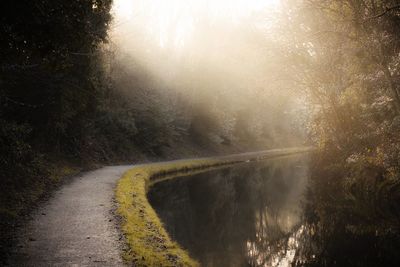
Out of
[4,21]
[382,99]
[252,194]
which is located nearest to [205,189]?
[252,194]

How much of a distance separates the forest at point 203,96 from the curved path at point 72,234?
0.91 meters

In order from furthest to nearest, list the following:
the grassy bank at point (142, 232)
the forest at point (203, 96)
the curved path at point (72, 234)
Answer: the forest at point (203, 96), the grassy bank at point (142, 232), the curved path at point (72, 234)

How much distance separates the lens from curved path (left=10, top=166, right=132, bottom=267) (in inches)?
356

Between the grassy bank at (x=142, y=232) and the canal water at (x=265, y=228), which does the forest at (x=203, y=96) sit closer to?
the canal water at (x=265, y=228)

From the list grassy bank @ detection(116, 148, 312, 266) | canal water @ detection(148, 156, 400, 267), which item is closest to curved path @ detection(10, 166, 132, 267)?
grassy bank @ detection(116, 148, 312, 266)

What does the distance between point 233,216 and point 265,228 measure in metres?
2.23

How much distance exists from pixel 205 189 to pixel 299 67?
10382 millimetres

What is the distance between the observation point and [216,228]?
15086 millimetres

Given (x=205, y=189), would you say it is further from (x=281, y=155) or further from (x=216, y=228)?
(x=281, y=155)

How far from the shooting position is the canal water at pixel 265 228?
1158cm

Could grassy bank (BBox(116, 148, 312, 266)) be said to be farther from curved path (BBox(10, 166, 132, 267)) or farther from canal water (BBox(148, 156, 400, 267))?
canal water (BBox(148, 156, 400, 267))

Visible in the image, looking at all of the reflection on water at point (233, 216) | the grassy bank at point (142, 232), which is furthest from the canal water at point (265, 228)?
the grassy bank at point (142, 232)

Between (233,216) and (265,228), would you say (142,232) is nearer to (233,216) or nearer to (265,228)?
(265,228)

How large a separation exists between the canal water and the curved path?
2.48 metres
